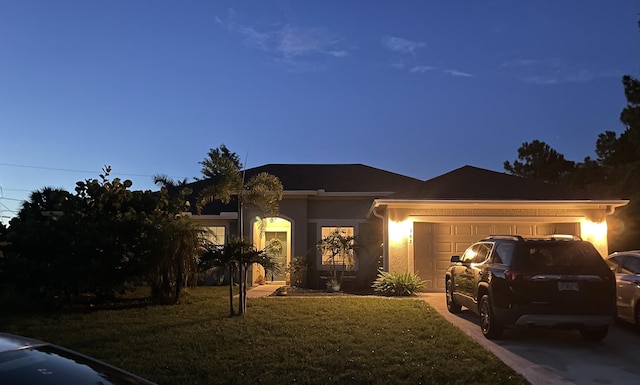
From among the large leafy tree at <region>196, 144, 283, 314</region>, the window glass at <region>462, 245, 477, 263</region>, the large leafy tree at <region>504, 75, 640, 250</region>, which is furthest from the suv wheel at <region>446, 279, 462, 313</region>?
the large leafy tree at <region>504, 75, 640, 250</region>

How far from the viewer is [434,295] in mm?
14727

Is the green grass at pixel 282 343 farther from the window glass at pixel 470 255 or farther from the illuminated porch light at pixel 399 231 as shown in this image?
the illuminated porch light at pixel 399 231

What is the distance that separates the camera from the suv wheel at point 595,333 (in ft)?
28.4

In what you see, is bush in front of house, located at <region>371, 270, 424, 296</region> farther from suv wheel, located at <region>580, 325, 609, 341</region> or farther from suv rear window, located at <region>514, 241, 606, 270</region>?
suv rear window, located at <region>514, 241, 606, 270</region>

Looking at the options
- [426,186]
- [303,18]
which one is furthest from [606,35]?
[303,18]

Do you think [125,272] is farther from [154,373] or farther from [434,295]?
[434,295]

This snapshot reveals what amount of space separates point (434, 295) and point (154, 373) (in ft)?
31.6

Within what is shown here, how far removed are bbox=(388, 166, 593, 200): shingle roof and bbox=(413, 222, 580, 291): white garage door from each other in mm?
847

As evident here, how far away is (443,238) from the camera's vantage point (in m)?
15.3

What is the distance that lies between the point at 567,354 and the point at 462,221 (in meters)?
7.48

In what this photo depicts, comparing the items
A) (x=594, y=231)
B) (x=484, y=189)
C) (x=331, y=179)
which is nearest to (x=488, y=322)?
(x=484, y=189)

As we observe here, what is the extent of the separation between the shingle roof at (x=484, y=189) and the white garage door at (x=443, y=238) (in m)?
0.85

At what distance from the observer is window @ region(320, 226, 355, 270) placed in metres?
17.5

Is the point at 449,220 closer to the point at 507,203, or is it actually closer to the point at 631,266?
the point at 507,203
